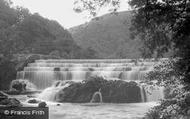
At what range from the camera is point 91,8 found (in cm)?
913

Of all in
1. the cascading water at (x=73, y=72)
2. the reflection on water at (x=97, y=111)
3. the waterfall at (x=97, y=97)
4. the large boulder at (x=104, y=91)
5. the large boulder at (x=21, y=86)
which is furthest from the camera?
the large boulder at (x=21, y=86)

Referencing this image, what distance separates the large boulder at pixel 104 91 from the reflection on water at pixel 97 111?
51.9 inches

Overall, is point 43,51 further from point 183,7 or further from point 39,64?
point 183,7

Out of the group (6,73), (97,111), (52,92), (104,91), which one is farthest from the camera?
(6,73)

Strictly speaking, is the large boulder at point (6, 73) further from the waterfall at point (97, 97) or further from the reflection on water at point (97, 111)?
the reflection on water at point (97, 111)

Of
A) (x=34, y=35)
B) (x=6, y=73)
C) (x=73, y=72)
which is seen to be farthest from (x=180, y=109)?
(x=34, y=35)

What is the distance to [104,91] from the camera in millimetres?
26172

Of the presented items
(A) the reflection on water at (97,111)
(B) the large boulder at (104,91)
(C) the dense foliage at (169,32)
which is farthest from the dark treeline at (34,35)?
(C) the dense foliage at (169,32)

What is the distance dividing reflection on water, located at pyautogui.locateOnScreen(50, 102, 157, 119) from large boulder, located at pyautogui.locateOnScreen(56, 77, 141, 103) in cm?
132

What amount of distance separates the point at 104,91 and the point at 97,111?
5.21 m

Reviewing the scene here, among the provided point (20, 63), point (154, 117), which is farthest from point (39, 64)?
point (154, 117)

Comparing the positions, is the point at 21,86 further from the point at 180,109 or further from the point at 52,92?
the point at 180,109

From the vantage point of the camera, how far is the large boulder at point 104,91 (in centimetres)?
2594

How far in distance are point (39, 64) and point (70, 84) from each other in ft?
36.1
